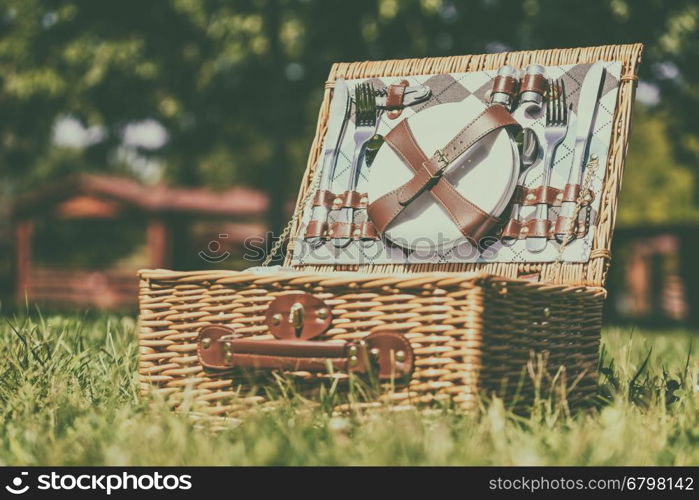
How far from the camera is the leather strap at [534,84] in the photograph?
294 centimetres

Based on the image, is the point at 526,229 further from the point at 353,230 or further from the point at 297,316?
the point at 297,316

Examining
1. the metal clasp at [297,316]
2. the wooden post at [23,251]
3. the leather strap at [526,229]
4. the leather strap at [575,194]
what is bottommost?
the metal clasp at [297,316]

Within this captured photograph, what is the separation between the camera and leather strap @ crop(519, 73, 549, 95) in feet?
9.65

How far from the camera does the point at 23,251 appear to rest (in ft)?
61.8

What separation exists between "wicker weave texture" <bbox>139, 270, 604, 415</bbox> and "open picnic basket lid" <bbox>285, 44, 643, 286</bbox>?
211mm

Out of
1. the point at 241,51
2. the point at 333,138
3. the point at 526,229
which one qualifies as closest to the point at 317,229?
the point at 333,138

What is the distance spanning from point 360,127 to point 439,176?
1.37 ft

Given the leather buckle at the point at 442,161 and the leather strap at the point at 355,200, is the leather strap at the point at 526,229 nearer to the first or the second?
the leather buckle at the point at 442,161

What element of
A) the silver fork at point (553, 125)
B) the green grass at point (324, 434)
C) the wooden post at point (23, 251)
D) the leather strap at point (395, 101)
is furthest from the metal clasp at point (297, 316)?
the wooden post at point (23, 251)

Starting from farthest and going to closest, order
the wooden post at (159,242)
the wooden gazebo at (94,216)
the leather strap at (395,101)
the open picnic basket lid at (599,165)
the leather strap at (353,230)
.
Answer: the wooden gazebo at (94,216) < the wooden post at (159,242) < the leather strap at (395,101) < the leather strap at (353,230) < the open picnic basket lid at (599,165)

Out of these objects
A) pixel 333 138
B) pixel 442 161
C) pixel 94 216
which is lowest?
pixel 442 161

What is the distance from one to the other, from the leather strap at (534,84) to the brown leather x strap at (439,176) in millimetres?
132

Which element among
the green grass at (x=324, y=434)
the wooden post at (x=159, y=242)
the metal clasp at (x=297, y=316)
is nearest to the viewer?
the green grass at (x=324, y=434)

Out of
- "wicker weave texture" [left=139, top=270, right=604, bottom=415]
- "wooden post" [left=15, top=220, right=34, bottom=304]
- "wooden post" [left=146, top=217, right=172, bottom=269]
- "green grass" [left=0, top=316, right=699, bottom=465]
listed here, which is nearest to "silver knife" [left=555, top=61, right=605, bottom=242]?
"wicker weave texture" [left=139, top=270, right=604, bottom=415]
